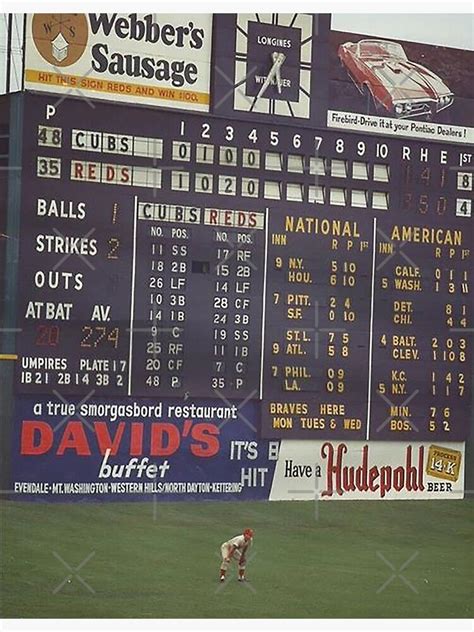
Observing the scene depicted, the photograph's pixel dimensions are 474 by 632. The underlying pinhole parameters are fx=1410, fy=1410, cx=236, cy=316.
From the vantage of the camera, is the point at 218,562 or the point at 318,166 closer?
the point at 218,562

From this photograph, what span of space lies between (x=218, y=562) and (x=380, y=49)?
2230 millimetres

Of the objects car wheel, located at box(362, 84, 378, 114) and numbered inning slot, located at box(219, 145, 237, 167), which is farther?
car wheel, located at box(362, 84, 378, 114)

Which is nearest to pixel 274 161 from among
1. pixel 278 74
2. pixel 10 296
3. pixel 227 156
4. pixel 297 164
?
pixel 297 164

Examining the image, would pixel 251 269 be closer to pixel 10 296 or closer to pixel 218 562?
pixel 10 296

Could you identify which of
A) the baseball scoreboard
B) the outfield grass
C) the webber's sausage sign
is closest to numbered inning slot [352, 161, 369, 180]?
the baseball scoreboard

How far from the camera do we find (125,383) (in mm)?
5461

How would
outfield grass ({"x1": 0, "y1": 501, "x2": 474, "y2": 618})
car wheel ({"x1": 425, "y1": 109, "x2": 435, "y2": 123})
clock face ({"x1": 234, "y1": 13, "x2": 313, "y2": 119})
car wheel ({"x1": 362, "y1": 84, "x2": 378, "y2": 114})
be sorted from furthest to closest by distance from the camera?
car wheel ({"x1": 425, "y1": 109, "x2": 435, "y2": 123}), car wheel ({"x1": 362, "y1": 84, "x2": 378, "y2": 114}), clock face ({"x1": 234, "y1": 13, "x2": 313, "y2": 119}), outfield grass ({"x1": 0, "y1": 501, "x2": 474, "y2": 618})

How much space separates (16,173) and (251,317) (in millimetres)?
1084

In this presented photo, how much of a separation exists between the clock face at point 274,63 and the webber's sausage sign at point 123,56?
0.48 feet

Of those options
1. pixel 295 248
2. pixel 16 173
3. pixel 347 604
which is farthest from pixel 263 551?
pixel 16 173

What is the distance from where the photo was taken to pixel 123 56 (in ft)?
18.2

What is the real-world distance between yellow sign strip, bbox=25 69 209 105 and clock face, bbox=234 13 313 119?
0.63 ft

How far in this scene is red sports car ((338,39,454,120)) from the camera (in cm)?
587

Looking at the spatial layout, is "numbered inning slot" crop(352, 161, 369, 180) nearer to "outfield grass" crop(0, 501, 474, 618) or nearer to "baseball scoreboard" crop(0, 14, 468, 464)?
"baseball scoreboard" crop(0, 14, 468, 464)
